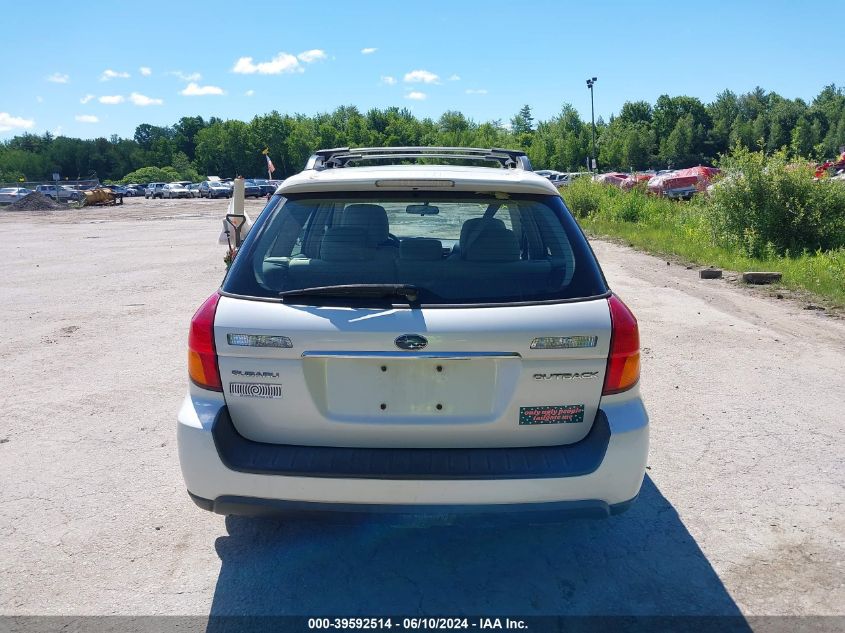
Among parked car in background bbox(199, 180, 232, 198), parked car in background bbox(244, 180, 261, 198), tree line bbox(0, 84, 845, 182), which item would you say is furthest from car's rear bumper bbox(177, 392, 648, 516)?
tree line bbox(0, 84, 845, 182)

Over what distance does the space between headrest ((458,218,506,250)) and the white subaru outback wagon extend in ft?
1.09

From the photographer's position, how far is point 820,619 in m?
2.85

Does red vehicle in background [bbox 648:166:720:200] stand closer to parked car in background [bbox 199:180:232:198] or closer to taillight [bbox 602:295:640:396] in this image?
taillight [bbox 602:295:640:396]

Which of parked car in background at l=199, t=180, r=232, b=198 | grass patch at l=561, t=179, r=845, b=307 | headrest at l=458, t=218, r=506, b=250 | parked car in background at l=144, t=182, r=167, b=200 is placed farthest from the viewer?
parked car in background at l=144, t=182, r=167, b=200

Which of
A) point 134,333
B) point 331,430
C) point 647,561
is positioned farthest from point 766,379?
point 134,333

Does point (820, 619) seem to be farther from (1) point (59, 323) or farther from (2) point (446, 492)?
(1) point (59, 323)

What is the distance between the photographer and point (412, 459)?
2.76 meters

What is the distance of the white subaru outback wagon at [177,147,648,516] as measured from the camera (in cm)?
271

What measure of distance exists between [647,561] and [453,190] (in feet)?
6.58

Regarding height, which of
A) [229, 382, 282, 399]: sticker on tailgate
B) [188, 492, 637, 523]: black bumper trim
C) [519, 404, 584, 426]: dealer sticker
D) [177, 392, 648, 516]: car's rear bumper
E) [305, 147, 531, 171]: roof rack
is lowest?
[188, 492, 637, 523]: black bumper trim

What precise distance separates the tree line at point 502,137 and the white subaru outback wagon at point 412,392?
297 feet

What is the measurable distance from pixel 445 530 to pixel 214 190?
71017 millimetres

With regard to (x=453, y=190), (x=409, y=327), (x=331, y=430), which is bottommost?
(x=331, y=430)

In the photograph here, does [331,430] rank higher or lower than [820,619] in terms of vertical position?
higher
